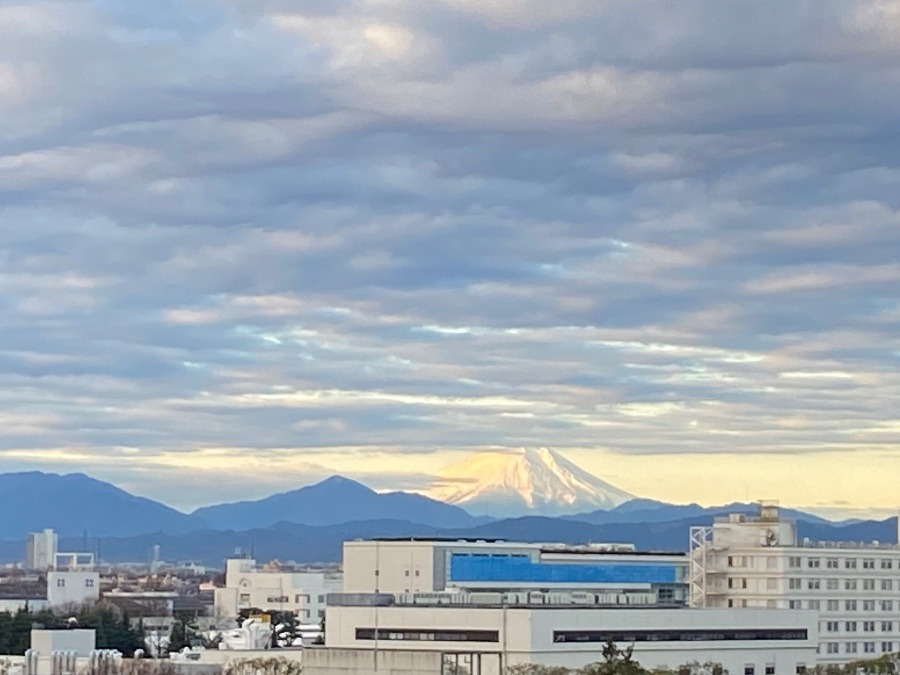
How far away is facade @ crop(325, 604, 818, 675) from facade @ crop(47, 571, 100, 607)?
322 feet

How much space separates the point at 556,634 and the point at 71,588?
367ft

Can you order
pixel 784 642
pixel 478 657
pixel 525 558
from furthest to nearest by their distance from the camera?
pixel 525 558 < pixel 784 642 < pixel 478 657

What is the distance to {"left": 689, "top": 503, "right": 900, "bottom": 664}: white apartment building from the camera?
112500 mm

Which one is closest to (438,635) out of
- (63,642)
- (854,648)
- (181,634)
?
(63,642)

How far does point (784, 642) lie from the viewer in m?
100

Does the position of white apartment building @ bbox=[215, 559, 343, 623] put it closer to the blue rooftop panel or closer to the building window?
the blue rooftop panel

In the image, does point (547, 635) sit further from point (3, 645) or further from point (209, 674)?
point (3, 645)

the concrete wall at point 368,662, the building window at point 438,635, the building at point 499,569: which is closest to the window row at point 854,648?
the building at point 499,569

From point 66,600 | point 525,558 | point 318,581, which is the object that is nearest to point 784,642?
point 525,558

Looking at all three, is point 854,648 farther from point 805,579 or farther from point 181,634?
point 181,634

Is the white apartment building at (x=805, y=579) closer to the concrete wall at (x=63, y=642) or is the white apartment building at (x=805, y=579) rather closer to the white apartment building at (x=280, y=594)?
the concrete wall at (x=63, y=642)

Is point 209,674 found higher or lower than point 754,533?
lower

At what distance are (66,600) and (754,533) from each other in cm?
9172

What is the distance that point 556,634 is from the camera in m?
90.3
